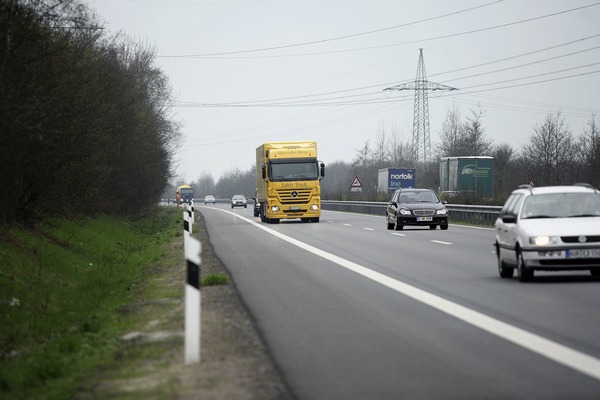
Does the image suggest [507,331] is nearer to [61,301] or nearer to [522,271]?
[522,271]

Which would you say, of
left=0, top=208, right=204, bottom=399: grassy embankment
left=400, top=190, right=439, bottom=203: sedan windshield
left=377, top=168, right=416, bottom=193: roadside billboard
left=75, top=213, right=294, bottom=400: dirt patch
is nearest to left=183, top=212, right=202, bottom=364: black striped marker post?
left=75, top=213, right=294, bottom=400: dirt patch

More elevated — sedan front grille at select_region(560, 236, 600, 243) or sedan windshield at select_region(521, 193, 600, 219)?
sedan windshield at select_region(521, 193, 600, 219)

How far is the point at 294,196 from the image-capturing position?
162 feet

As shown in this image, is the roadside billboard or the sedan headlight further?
the roadside billboard

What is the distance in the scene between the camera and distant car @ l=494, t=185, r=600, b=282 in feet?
54.3

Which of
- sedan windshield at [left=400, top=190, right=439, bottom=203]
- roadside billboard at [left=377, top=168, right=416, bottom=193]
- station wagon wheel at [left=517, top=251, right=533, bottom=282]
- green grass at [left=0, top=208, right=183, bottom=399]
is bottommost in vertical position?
green grass at [left=0, top=208, right=183, bottom=399]

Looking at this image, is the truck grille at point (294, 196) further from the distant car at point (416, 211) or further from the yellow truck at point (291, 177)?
the distant car at point (416, 211)

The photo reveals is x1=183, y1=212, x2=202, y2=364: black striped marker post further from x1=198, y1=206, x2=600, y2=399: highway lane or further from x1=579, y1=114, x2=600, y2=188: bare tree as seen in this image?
x1=579, y1=114, x2=600, y2=188: bare tree

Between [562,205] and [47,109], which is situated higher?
[47,109]

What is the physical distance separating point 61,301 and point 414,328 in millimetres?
8024

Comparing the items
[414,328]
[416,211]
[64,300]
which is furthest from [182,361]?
[416,211]

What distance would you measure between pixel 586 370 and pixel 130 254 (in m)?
22.0

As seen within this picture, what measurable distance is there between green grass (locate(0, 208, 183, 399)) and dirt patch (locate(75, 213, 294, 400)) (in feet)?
0.73

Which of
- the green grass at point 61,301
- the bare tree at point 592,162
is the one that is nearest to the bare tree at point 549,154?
the bare tree at point 592,162
